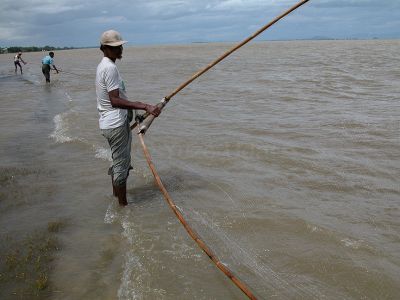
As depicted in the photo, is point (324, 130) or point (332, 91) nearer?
point (324, 130)

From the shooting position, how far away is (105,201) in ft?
16.2

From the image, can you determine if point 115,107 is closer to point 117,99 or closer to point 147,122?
point 117,99

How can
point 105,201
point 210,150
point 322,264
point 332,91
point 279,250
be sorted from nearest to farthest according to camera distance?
point 322,264, point 279,250, point 105,201, point 210,150, point 332,91

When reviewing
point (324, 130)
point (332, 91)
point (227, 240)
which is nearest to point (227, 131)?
point (324, 130)

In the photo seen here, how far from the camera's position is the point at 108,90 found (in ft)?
13.5

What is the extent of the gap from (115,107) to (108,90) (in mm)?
186

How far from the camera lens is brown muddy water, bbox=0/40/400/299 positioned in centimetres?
326

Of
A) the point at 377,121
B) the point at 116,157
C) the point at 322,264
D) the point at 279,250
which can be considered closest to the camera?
the point at 322,264

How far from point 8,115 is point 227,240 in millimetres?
→ 9147

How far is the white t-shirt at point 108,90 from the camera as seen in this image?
4078 millimetres

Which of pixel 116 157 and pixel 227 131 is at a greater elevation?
pixel 116 157

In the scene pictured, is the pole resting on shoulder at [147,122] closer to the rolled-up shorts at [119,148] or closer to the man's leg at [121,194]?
the rolled-up shorts at [119,148]

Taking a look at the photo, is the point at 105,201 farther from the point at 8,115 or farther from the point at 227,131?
the point at 8,115

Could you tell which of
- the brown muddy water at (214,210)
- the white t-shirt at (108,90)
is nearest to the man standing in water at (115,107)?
the white t-shirt at (108,90)
